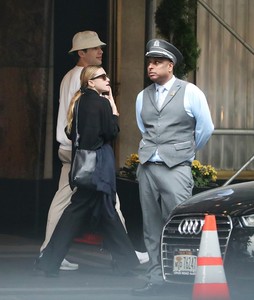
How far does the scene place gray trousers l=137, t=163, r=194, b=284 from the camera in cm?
1030

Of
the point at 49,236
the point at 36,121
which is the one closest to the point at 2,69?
the point at 36,121

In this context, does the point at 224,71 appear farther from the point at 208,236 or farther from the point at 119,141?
the point at 208,236

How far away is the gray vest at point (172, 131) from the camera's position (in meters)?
10.3

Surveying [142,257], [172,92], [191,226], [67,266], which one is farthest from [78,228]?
[191,226]

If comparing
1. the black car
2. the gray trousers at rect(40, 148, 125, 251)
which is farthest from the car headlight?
the gray trousers at rect(40, 148, 125, 251)

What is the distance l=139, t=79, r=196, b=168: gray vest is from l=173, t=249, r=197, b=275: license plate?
121 centimetres

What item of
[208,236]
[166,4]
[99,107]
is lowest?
[208,236]

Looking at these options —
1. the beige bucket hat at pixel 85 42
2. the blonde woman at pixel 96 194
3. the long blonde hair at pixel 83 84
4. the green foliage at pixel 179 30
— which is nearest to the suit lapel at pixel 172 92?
the blonde woman at pixel 96 194

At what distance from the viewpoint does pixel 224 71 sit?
14.2 m

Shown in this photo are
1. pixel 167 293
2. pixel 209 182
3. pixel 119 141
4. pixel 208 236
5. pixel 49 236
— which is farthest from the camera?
pixel 119 141

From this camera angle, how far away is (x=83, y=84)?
11094 mm

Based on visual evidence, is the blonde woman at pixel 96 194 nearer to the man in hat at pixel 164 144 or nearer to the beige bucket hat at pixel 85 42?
the man in hat at pixel 164 144

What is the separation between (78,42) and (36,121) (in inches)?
85.4

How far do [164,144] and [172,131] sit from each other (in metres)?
0.13
